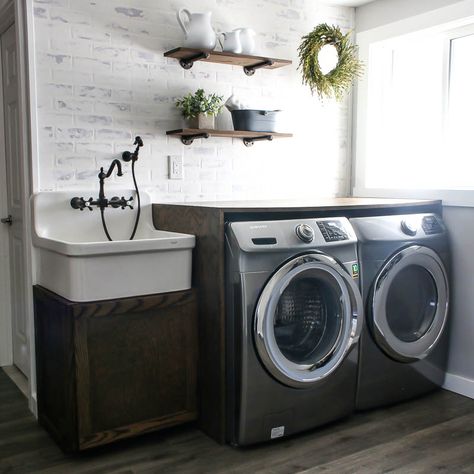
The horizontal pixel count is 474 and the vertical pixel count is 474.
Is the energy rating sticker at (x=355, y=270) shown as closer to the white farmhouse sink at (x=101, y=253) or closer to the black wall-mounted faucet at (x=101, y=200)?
the white farmhouse sink at (x=101, y=253)

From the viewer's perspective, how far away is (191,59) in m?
2.96

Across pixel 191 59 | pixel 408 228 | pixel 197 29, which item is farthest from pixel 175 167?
pixel 408 228

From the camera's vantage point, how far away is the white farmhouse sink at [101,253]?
7.39 feet

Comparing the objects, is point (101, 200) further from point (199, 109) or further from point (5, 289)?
point (5, 289)

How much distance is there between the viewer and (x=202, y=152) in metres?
3.15

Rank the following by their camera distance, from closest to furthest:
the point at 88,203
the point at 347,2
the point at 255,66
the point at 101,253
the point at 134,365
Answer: the point at 101,253 < the point at 134,365 < the point at 88,203 < the point at 255,66 < the point at 347,2

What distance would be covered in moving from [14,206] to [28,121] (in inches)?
27.7

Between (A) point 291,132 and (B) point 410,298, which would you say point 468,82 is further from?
(B) point 410,298

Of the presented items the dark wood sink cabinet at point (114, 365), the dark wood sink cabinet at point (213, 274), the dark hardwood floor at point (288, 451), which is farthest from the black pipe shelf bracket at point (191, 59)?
the dark hardwood floor at point (288, 451)

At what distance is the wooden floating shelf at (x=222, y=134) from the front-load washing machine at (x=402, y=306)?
2.43 feet

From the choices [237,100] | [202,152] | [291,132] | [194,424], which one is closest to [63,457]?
[194,424]

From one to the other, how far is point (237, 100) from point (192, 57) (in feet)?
1.08

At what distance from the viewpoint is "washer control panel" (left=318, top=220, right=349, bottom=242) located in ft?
8.38

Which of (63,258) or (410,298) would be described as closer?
(63,258)
